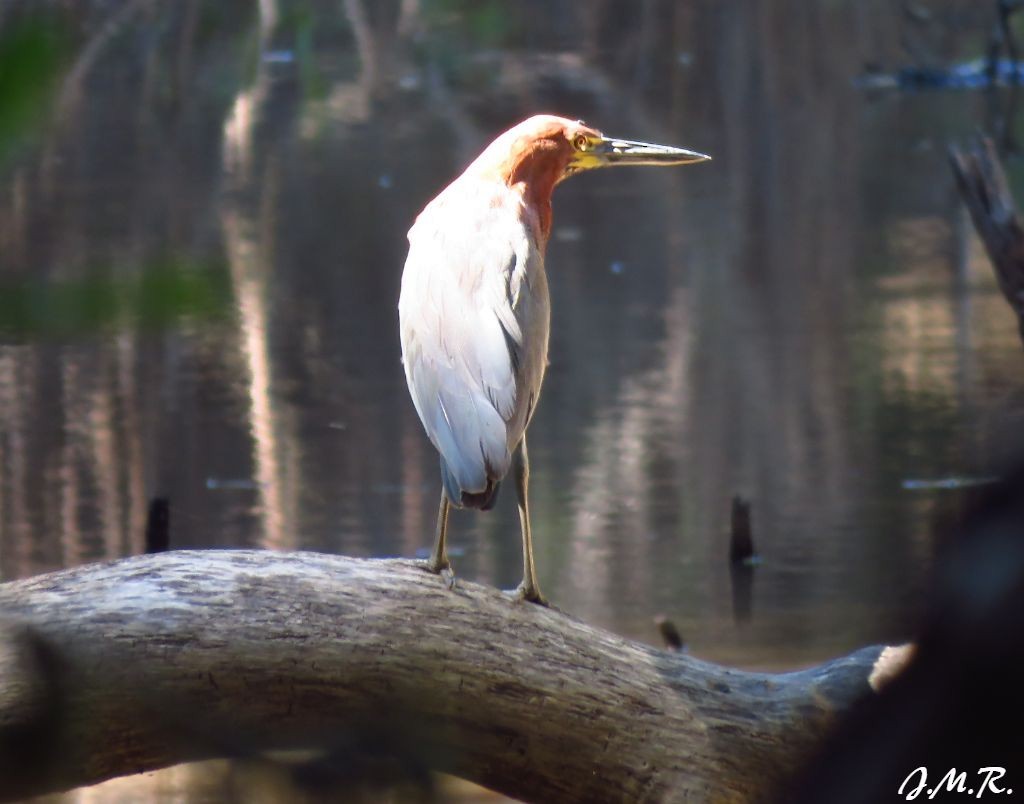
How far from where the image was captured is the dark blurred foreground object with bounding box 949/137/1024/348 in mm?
4711

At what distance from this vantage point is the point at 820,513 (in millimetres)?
6270

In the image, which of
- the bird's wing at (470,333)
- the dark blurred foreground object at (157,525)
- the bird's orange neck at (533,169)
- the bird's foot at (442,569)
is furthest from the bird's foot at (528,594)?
the dark blurred foreground object at (157,525)

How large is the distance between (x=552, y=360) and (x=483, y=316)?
584 centimetres

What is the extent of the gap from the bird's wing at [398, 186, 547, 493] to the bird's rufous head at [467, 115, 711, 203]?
5.9 inches

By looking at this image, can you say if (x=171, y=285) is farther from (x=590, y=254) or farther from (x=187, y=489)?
(x=590, y=254)

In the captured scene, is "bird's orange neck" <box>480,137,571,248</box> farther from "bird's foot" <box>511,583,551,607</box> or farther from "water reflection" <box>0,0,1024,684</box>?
"bird's foot" <box>511,583,551,607</box>

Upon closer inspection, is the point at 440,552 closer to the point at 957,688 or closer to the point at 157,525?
the point at 157,525

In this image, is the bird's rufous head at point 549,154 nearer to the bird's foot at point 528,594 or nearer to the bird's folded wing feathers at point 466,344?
the bird's folded wing feathers at point 466,344

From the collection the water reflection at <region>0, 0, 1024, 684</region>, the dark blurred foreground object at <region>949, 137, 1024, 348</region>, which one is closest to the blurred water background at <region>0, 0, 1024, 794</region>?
the water reflection at <region>0, 0, 1024, 684</region>

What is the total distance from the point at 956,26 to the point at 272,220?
14.4 m

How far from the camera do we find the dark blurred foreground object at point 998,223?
4711mm

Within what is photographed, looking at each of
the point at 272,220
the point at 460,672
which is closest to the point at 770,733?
the point at 460,672

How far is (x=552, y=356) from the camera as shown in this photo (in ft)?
27.9

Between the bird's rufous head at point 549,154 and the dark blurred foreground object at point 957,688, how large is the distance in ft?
8.19
